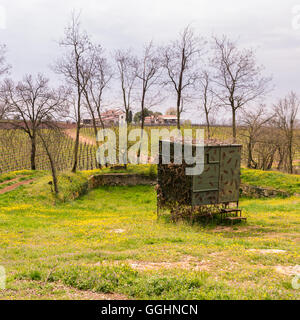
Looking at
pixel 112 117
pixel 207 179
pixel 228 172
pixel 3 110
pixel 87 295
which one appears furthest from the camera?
pixel 112 117

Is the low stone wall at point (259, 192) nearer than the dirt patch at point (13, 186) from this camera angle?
No

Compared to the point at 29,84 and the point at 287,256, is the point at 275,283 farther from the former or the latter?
the point at 29,84

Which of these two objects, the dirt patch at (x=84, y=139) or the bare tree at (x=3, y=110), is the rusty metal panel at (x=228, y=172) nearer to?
the bare tree at (x=3, y=110)

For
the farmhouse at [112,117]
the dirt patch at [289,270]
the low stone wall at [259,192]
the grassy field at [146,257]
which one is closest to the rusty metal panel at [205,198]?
the grassy field at [146,257]

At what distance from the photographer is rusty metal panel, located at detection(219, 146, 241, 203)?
614 inches

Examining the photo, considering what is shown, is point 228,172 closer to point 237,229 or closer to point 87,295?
point 237,229

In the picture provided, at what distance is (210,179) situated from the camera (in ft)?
50.5

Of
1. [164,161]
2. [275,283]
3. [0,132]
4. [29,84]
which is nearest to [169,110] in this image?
[29,84]

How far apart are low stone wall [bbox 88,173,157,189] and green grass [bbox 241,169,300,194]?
9751 millimetres

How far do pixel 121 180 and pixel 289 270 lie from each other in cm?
2647

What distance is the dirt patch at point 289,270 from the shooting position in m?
7.62

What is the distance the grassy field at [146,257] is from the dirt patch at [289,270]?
0.03 metres

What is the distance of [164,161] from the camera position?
16.9m

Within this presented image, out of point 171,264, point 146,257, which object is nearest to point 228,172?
point 146,257
